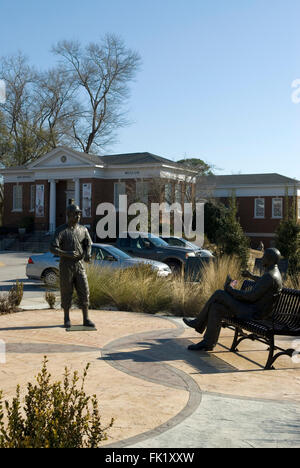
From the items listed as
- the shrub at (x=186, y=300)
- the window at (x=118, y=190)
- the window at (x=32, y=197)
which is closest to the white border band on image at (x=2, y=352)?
the shrub at (x=186, y=300)

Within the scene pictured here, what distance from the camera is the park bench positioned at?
6.91 m

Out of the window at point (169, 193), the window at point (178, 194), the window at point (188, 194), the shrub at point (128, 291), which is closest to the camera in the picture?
the shrub at point (128, 291)

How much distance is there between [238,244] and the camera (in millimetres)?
22297

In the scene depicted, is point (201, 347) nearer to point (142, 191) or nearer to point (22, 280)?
point (22, 280)

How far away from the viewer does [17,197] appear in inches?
1801

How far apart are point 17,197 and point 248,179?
20.7m

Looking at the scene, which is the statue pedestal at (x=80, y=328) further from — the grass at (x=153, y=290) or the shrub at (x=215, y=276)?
the shrub at (x=215, y=276)

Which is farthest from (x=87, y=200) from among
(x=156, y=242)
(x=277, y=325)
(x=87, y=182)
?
(x=277, y=325)

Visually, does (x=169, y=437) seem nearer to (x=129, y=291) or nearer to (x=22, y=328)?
(x=22, y=328)

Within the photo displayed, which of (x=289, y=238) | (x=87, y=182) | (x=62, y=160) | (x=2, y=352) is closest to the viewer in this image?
(x=2, y=352)

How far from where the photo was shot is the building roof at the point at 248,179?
44981 millimetres

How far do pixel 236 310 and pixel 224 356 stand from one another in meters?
0.76
